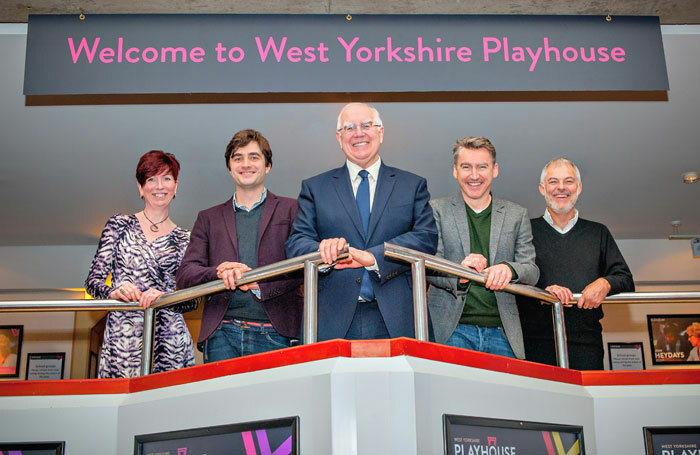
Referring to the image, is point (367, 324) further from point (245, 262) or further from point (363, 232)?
point (245, 262)

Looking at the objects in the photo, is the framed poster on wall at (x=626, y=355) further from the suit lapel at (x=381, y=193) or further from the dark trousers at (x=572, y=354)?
the suit lapel at (x=381, y=193)

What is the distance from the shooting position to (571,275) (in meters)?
3.96

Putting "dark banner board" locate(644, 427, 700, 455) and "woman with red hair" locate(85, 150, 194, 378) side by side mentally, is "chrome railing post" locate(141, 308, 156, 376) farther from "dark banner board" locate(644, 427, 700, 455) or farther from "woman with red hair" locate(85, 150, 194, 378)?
"dark banner board" locate(644, 427, 700, 455)

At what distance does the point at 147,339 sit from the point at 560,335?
2017mm

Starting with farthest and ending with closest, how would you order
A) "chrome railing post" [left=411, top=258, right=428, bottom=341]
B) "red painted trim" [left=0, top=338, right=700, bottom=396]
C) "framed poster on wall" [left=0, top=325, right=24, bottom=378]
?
"framed poster on wall" [left=0, top=325, right=24, bottom=378] → "chrome railing post" [left=411, top=258, right=428, bottom=341] → "red painted trim" [left=0, top=338, right=700, bottom=396]

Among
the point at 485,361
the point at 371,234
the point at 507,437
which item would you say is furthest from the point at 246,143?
the point at 507,437

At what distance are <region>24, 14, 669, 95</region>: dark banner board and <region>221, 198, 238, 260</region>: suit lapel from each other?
0.61 metres

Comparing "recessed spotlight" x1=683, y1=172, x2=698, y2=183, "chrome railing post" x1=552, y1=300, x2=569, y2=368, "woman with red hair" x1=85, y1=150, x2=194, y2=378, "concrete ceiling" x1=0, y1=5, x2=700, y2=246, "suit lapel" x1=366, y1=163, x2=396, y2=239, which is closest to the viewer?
"suit lapel" x1=366, y1=163, x2=396, y2=239

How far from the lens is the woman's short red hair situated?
4.18 metres

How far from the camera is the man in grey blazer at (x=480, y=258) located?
3479mm

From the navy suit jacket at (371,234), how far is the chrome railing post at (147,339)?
80cm

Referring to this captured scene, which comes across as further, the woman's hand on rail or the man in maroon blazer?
the woman's hand on rail

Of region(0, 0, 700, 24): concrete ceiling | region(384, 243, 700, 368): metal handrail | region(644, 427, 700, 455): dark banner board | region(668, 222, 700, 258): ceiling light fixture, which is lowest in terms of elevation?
region(644, 427, 700, 455): dark banner board

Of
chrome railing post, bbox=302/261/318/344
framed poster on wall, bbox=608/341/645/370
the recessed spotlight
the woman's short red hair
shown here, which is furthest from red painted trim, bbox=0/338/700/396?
framed poster on wall, bbox=608/341/645/370
